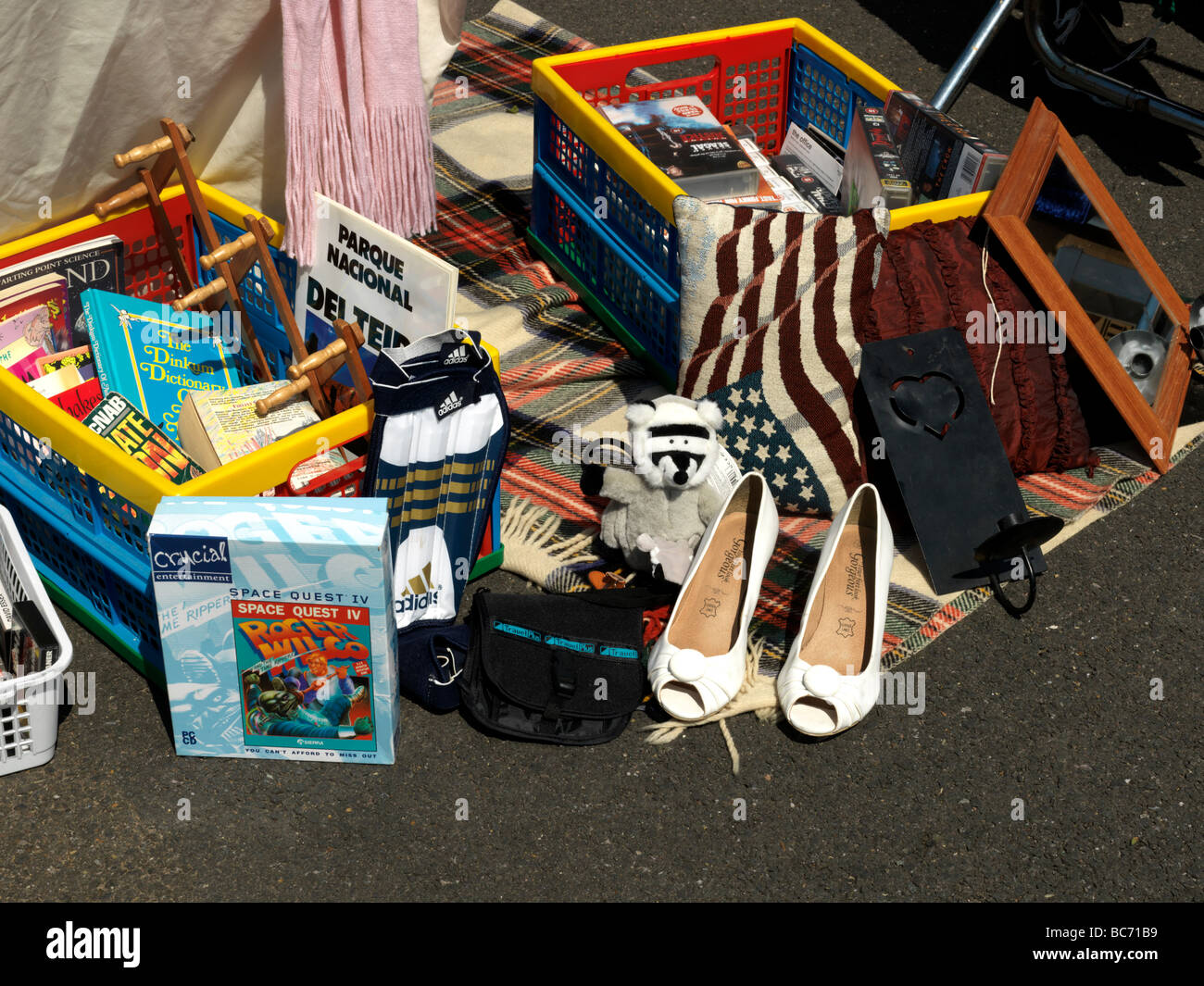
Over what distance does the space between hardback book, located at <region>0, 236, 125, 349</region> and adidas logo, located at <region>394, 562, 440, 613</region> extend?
1.16 m

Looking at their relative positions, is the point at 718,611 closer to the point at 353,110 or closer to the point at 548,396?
the point at 548,396

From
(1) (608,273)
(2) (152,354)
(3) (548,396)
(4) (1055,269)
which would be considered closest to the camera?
(2) (152,354)

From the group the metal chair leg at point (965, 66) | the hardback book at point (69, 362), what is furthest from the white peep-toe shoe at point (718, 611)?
the metal chair leg at point (965, 66)

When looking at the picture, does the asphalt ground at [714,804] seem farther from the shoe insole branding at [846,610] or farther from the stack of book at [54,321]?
the stack of book at [54,321]

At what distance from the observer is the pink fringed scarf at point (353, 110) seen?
2824 millimetres

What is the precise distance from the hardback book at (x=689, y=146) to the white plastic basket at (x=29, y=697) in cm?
196

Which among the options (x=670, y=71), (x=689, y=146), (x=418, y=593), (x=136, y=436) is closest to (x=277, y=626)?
(x=418, y=593)

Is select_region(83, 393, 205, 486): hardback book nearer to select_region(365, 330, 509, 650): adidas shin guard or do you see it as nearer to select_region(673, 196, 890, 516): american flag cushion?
select_region(365, 330, 509, 650): adidas shin guard

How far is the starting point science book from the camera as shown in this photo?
2334mm

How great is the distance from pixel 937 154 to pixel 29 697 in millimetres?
2728

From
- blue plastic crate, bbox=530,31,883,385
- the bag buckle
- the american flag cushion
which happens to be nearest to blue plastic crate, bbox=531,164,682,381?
blue plastic crate, bbox=530,31,883,385

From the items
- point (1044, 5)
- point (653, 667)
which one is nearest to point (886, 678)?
point (653, 667)

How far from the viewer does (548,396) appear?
3.60 meters

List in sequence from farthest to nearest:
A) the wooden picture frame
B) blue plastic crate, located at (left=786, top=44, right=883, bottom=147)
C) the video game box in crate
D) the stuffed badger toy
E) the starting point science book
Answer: blue plastic crate, located at (left=786, top=44, right=883, bottom=147) < the wooden picture frame < the stuffed badger toy < the video game box in crate < the starting point science book
